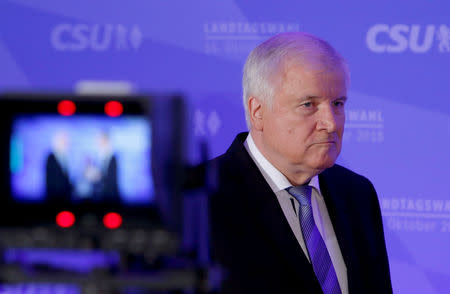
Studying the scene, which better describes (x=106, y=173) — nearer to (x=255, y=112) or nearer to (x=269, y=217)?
(x=269, y=217)

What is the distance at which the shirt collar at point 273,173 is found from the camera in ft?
6.03

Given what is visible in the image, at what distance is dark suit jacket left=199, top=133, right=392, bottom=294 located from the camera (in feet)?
5.44

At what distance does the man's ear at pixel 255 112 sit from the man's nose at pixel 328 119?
0.19 metres

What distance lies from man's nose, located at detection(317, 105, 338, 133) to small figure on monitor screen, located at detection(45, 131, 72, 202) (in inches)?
29.3

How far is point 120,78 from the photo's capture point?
2.93 meters

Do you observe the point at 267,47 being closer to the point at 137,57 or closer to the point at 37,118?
the point at 37,118

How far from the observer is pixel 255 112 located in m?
1.92

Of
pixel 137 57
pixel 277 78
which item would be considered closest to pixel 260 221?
pixel 277 78

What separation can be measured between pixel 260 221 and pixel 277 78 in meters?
0.39

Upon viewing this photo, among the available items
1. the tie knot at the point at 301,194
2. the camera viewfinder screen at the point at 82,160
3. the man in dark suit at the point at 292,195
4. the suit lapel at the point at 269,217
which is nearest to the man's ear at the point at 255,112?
the man in dark suit at the point at 292,195

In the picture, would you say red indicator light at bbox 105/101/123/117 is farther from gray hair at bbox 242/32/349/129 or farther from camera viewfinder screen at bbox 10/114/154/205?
gray hair at bbox 242/32/349/129

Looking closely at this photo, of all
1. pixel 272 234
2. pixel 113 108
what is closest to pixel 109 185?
pixel 113 108

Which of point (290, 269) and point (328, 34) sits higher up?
point (328, 34)

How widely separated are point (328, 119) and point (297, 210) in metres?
0.26
